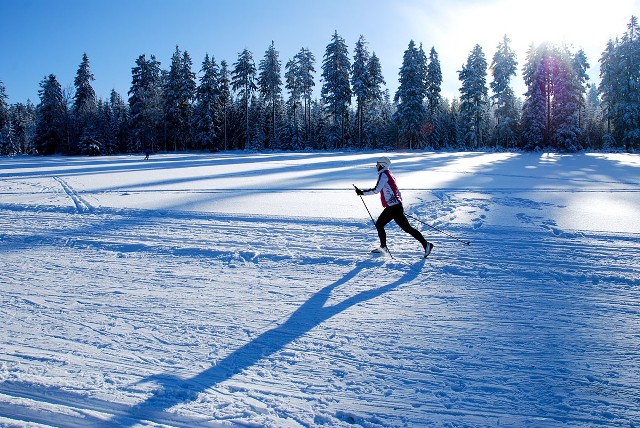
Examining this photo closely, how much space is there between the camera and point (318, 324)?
393cm

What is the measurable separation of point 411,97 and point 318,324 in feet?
142

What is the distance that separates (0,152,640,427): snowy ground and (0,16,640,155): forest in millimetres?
36219

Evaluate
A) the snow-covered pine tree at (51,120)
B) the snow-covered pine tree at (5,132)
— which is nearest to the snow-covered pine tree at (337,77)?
the snow-covered pine tree at (51,120)

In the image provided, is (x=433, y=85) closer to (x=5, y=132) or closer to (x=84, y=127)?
(x=84, y=127)

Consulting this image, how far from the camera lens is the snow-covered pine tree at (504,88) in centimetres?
4434

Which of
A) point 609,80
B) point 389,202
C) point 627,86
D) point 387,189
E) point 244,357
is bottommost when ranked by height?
point 244,357

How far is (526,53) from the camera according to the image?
136 ft

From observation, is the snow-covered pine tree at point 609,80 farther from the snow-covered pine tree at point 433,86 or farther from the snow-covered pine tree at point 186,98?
the snow-covered pine tree at point 186,98

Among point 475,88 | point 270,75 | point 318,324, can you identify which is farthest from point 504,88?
point 318,324

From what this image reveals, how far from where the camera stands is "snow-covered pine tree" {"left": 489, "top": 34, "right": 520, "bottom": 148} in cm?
4434

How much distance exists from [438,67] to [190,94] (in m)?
32.7

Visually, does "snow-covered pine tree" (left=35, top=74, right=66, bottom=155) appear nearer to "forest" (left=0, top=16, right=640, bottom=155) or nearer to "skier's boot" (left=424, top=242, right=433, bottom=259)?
"forest" (left=0, top=16, right=640, bottom=155)

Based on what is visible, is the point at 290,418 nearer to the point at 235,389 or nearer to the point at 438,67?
the point at 235,389

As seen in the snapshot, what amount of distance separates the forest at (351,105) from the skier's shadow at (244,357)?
38.4 m
